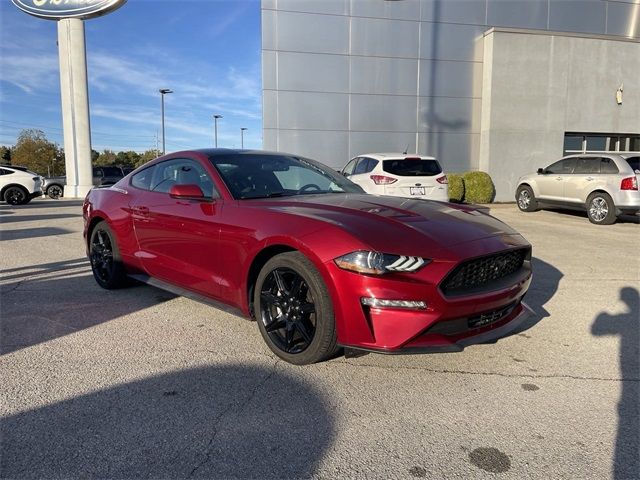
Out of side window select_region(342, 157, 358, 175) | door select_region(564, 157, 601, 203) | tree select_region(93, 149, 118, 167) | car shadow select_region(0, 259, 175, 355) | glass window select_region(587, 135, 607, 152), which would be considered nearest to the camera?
car shadow select_region(0, 259, 175, 355)

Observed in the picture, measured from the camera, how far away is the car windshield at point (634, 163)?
11.4m

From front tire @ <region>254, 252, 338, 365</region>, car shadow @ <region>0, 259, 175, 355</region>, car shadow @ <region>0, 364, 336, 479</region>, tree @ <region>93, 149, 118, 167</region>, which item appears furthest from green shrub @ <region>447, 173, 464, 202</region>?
tree @ <region>93, 149, 118, 167</region>

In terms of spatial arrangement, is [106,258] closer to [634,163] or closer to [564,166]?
[564,166]

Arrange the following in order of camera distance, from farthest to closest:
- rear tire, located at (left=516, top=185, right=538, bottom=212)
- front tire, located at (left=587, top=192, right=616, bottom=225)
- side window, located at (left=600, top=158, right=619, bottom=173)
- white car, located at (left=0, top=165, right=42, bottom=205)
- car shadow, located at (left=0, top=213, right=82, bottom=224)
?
1. white car, located at (left=0, top=165, right=42, bottom=205)
2. rear tire, located at (left=516, top=185, right=538, bottom=212)
3. car shadow, located at (left=0, top=213, right=82, bottom=224)
4. side window, located at (left=600, top=158, right=619, bottom=173)
5. front tire, located at (left=587, top=192, right=616, bottom=225)

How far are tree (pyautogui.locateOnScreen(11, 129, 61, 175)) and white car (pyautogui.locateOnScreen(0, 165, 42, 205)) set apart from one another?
50.7 m

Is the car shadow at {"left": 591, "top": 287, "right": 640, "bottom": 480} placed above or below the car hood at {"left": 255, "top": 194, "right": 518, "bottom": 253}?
below

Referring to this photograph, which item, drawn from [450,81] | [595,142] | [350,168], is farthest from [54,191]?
[595,142]

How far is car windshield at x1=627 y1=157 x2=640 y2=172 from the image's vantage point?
11366 mm

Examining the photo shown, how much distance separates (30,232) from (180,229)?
765cm

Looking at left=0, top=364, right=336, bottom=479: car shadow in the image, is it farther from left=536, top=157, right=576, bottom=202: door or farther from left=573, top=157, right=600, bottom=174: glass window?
left=536, top=157, right=576, bottom=202: door

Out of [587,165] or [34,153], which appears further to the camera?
[34,153]

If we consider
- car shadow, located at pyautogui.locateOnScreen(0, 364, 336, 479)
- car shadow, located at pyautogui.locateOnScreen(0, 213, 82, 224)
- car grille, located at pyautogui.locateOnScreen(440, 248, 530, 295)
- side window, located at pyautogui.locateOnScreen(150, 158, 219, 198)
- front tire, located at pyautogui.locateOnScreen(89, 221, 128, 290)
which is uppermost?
side window, located at pyautogui.locateOnScreen(150, 158, 219, 198)

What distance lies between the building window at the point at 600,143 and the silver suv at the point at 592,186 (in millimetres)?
6178

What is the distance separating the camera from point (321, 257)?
3.00m
